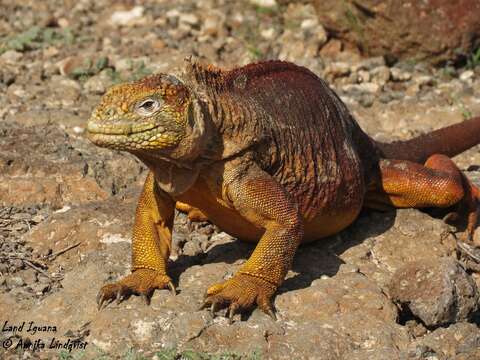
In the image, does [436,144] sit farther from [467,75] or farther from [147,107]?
[147,107]

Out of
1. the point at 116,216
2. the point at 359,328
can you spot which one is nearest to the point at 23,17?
the point at 116,216

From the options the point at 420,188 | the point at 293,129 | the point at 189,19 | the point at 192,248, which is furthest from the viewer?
the point at 189,19

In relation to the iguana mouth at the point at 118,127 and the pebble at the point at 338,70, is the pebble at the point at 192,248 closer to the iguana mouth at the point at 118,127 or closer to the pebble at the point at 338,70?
the iguana mouth at the point at 118,127

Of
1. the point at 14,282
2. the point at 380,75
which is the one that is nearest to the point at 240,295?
the point at 14,282

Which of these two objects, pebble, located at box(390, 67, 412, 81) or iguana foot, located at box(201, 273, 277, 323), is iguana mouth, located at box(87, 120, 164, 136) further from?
Answer: pebble, located at box(390, 67, 412, 81)

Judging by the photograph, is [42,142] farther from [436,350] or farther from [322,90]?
[436,350]

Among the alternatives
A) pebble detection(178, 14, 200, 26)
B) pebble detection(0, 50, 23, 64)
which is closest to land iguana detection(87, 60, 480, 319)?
pebble detection(0, 50, 23, 64)

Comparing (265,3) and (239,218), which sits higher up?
(239,218)
